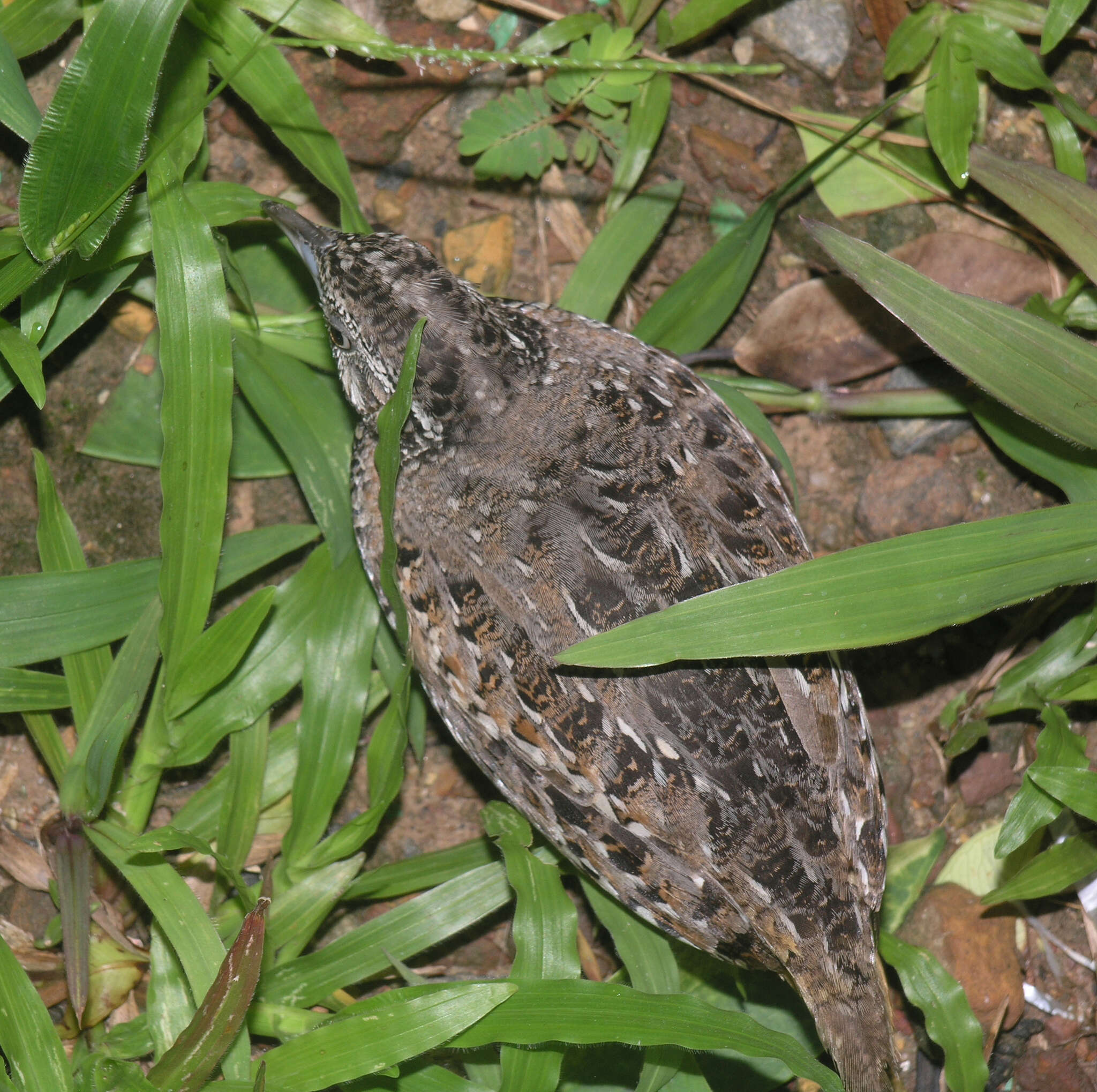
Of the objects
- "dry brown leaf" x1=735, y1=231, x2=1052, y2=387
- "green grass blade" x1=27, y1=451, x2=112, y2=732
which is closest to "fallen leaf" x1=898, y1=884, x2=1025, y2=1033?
"dry brown leaf" x1=735, y1=231, x2=1052, y2=387

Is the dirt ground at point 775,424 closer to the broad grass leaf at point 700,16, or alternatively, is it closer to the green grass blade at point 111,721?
the broad grass leaf at point 700,16

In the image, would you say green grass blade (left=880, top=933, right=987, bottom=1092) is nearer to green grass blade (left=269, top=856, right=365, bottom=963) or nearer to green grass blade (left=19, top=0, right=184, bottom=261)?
green grass blade (left=269, top=856, right=365, bottom=963)

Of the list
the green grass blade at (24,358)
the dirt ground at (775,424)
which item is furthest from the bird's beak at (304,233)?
the green grass blade at (24,358)

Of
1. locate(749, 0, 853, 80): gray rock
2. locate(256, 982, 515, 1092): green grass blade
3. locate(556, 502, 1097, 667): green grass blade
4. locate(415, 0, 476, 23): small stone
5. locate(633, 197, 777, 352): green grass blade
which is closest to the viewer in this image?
locate(556, 502, 1097, 667): green grass blade

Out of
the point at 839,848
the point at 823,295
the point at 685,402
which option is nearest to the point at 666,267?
the point at 823,295

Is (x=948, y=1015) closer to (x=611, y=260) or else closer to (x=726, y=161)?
(x=611, y=260)

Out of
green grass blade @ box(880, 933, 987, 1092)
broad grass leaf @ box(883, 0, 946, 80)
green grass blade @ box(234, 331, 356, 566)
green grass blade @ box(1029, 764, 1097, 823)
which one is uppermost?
broad grass leaf @ box(883, 0, 946, 80)

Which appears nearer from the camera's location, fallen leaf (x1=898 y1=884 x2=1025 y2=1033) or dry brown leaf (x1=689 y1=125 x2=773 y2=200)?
fallen leaf (x1=898 y1=884 x2=1025 y2=1033)

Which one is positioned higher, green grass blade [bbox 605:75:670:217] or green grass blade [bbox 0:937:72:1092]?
green grass blade [bbox 605:75:670:217]
